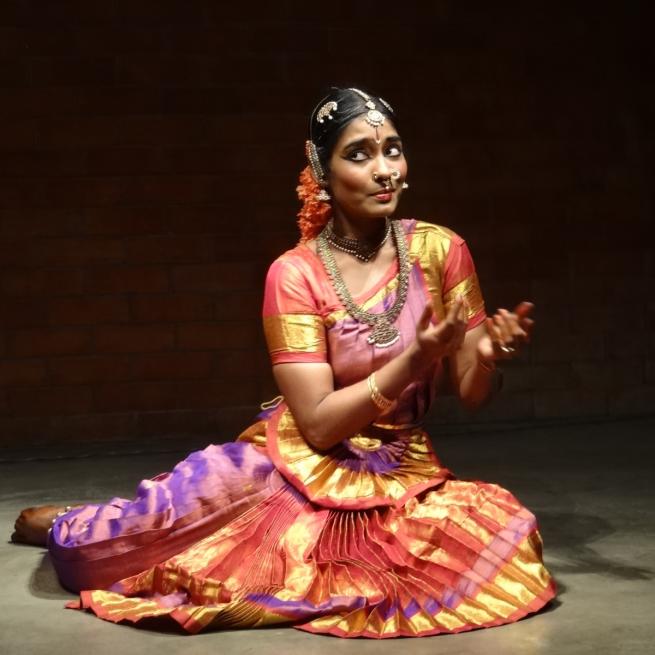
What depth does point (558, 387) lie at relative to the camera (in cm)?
596

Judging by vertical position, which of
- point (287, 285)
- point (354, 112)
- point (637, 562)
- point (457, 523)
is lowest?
point (637, 562)

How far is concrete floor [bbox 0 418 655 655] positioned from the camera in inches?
117

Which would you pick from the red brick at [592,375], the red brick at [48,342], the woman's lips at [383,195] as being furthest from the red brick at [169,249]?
the woman's lips at [383,195]

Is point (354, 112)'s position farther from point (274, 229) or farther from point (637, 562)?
point (274, 229)

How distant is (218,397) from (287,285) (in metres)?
2.46

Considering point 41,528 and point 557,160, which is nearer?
point 41,528

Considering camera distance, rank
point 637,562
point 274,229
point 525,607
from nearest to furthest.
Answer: point 525,607
point 637,562
point 274,229

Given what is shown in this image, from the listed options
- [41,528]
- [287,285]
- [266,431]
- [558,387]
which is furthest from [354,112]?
[558,387]

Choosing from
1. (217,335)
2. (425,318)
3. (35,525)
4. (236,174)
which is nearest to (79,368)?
(217,335)

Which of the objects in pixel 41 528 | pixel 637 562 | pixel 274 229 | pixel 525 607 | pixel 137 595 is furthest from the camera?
pixel 274 229

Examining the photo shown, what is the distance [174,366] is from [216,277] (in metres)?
0.40

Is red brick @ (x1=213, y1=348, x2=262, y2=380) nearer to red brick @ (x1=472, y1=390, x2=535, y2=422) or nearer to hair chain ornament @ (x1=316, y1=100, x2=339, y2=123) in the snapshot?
red brick @ (x1=472, y1=390, x2=535, y2=422)

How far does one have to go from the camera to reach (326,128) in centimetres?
337

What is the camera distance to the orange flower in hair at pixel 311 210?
347 cm
